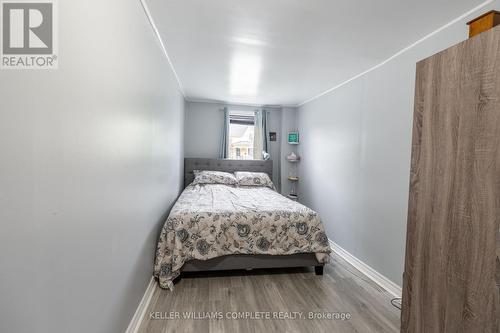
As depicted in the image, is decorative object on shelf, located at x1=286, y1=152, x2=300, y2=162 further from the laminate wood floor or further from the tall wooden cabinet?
the tall wooden cabinet

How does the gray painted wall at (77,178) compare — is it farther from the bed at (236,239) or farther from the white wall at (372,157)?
the white wall at (372,157)

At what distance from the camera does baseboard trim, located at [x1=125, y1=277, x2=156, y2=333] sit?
1.63 meters

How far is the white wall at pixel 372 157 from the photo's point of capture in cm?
220

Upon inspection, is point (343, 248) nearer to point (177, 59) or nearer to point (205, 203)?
point (205, 203)

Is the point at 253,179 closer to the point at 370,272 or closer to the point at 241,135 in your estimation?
the point at 241,135

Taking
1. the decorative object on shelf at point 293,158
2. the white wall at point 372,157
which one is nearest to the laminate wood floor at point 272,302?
the white wall at point 372,157

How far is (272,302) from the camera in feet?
6.79

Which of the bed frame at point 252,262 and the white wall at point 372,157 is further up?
the white wall at point 372,157

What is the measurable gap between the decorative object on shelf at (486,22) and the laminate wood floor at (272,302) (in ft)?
6.47

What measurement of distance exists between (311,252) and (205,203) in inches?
51.6

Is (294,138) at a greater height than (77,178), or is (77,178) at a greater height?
(294,138)

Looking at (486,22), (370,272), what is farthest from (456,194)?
(370,272)

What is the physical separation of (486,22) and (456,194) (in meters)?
0.73

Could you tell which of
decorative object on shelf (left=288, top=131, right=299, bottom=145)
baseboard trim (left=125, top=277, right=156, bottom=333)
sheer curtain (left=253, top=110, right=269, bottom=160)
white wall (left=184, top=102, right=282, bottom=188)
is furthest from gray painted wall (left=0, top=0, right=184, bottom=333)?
decorative object on shelf (left=288, top=131, right=299, bottom=145)
